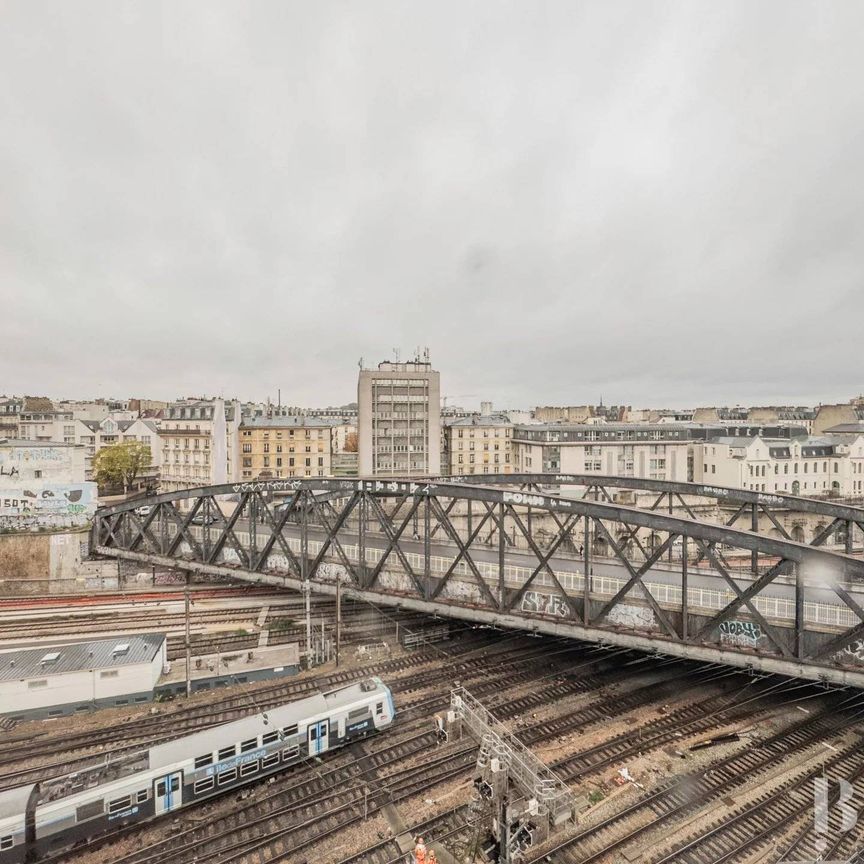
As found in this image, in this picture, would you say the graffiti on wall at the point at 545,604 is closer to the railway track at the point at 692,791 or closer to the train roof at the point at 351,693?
the railway track at the point at 692,791

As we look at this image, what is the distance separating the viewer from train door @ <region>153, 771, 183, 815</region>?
1518 cm

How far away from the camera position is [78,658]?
2306 centimetres

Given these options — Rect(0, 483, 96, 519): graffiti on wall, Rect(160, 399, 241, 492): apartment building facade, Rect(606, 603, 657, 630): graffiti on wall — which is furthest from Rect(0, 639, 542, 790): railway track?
Rect(160, 399, 241, 492): apartment building facade

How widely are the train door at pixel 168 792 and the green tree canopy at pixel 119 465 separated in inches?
2133

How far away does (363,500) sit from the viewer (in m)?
27.5

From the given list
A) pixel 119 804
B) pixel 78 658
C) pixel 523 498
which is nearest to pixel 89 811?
pixel 119 804

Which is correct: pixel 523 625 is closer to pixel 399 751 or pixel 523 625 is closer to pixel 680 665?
pixel 399 751

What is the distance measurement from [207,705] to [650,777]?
62.5ft

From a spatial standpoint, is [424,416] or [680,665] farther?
[424,416]

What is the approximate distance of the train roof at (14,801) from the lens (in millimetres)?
13570

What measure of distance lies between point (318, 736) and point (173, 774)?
4.92 m

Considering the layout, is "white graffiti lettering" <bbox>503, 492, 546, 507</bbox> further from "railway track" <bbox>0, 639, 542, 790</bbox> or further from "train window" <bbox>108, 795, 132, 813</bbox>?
"train window" <bbox>108, 795, 132, 813</bbox>

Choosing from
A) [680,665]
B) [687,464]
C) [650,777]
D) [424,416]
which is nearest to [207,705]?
[650,777]

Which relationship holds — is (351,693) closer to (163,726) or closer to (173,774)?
(173,774)
